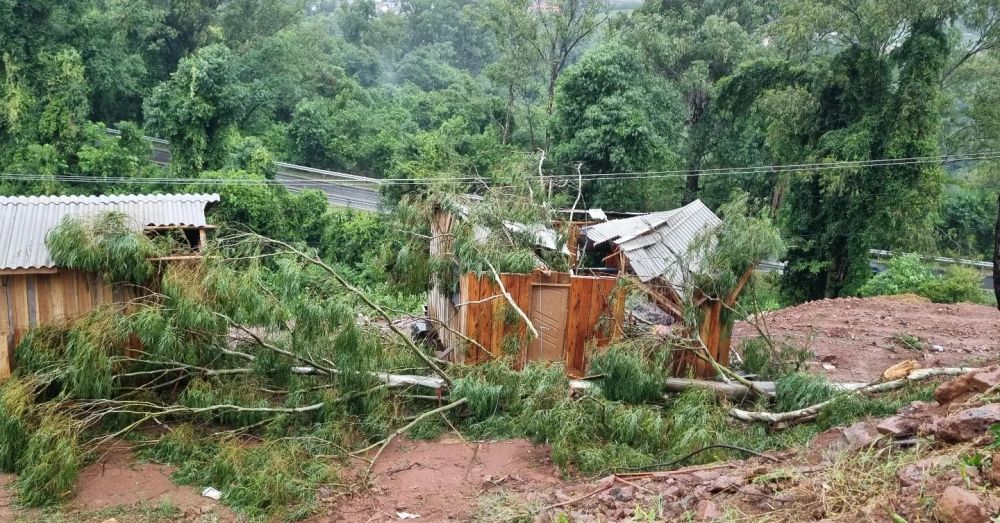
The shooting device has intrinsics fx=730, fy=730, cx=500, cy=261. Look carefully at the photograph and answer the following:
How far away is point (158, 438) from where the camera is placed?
6.71 meters

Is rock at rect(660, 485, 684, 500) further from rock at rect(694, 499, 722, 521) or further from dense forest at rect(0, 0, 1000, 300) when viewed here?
dense forest at rect(0, 0, 1000, 300)

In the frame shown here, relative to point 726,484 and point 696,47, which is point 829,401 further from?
point 696,47

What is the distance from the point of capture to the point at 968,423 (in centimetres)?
438

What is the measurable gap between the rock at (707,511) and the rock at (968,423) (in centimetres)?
152

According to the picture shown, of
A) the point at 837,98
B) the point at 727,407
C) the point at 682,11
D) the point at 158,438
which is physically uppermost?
the point at 682,11

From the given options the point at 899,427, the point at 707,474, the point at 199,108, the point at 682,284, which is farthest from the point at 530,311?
the point at 199,108

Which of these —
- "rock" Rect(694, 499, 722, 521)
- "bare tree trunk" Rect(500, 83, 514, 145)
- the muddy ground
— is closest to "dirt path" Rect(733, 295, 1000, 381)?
the muddy ground

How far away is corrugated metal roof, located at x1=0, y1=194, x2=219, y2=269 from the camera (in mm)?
6730

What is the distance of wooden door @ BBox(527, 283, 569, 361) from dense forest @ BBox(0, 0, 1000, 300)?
5.26 feet

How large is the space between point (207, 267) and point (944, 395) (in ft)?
20.2

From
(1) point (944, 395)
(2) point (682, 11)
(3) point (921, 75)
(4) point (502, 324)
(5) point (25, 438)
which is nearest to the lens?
(1) point (944, 395)

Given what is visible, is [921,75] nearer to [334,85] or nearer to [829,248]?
[829,248]

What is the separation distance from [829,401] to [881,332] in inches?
171

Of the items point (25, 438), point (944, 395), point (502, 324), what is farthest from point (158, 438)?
point (944, 395)
